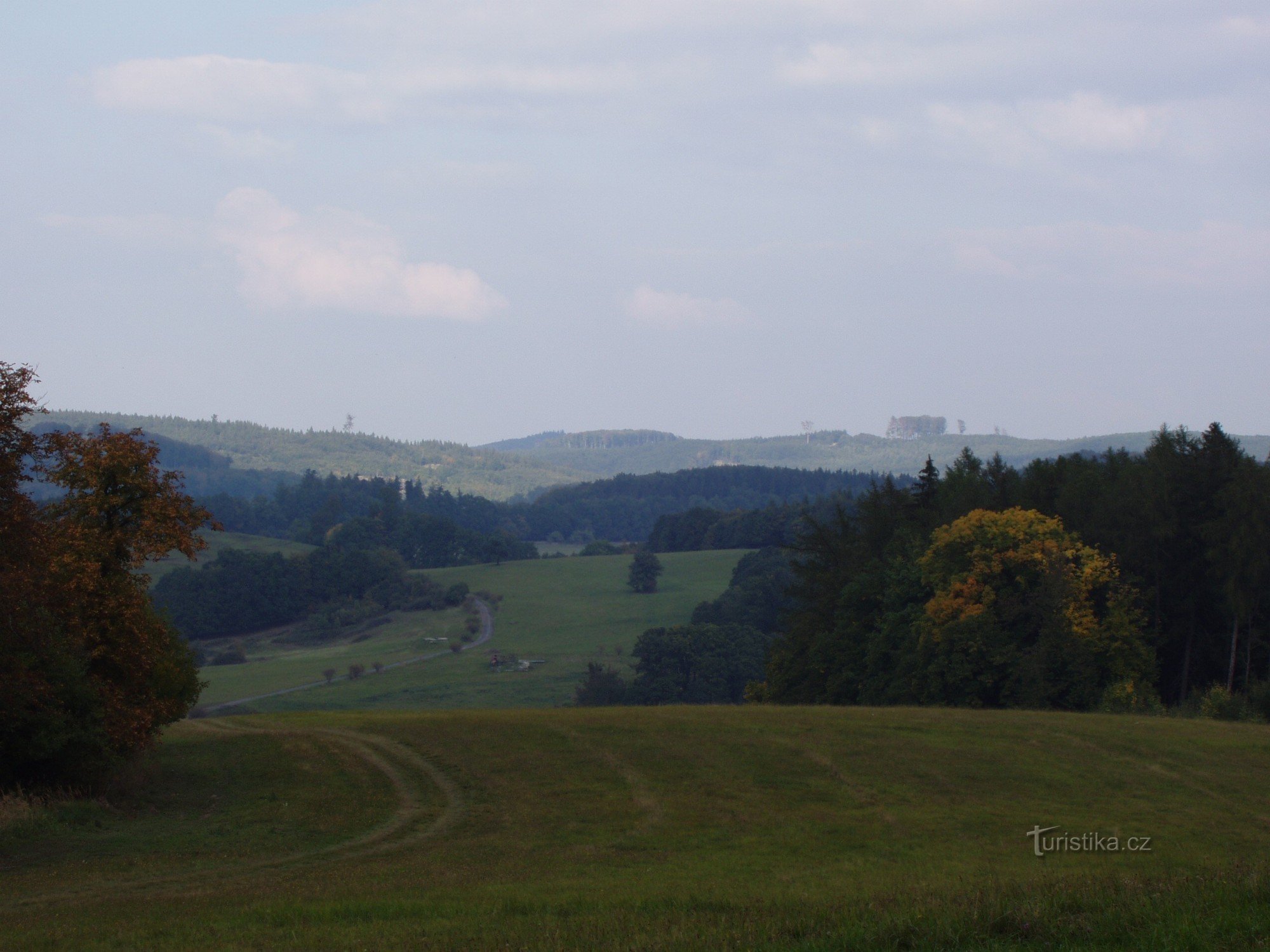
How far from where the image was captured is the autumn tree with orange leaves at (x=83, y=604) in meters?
20.4

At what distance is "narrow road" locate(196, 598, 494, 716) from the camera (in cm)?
9825

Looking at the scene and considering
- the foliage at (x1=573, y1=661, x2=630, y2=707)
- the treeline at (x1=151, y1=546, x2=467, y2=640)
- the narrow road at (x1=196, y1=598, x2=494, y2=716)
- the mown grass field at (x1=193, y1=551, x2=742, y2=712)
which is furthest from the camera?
the treeline at (x1=151, y1=546, x2=467, y2=640)

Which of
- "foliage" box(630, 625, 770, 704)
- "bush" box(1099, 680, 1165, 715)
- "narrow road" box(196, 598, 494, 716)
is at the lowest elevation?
"narrow road" box(196, 598, 494, 716)

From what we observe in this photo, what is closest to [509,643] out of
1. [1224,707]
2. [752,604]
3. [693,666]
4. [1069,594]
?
[752,604]

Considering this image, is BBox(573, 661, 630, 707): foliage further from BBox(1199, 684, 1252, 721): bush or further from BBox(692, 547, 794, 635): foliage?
BBox(1199, 684, 1252, 721): bush

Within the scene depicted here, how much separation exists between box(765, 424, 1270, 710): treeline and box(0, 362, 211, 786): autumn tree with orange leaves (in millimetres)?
34883

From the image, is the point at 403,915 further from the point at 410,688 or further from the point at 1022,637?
the point at 410,688

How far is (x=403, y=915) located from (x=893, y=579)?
157ft

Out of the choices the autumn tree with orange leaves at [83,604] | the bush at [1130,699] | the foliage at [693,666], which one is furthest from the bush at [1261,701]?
the foliage at [693,666]

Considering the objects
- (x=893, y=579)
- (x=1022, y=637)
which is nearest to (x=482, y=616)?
(x=893, y=579)

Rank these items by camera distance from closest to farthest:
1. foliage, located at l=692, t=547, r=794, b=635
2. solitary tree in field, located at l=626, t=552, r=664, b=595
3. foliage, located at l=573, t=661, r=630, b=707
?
foliage, located at l=573, t=661, r=630, b=707 < foliage, located at l=692, t=547, r=794, b=635 < solitary tree in field, located at l=626, t=552, r=664, b=595

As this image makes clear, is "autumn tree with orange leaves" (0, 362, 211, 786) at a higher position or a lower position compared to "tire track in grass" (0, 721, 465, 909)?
higher

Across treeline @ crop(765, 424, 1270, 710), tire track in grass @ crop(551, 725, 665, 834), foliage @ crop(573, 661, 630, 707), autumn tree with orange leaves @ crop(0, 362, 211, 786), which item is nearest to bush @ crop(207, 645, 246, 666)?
foliage @ crop(573, 661, 630, 707)

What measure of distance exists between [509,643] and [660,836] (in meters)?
113
